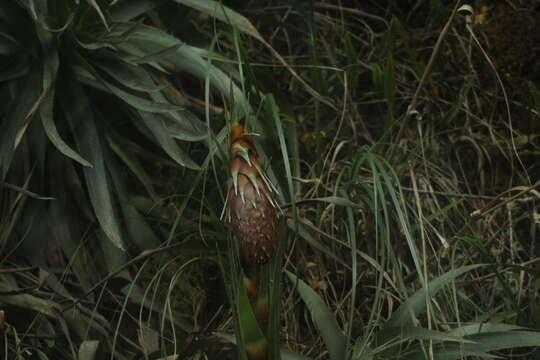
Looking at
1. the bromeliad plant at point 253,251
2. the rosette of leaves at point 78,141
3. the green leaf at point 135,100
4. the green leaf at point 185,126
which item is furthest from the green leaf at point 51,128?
the bromeliad plant at point 253,251

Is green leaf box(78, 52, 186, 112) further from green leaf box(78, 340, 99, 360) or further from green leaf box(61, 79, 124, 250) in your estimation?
green leaf box(78, 340, 99, 360)

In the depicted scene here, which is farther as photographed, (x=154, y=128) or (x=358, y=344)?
(x=154, y=128)

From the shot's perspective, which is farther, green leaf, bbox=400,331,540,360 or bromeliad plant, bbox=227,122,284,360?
green leaf, bbox=400,331,540,360

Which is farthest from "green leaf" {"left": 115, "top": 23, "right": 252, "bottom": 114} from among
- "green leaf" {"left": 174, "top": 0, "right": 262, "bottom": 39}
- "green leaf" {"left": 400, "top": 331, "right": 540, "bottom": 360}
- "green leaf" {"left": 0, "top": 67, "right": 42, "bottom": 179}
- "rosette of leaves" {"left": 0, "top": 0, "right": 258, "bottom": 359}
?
"green leaf" {"left": 400, "top": 331, "right": 540, "bottom": 360}

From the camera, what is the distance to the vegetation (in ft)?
5.46

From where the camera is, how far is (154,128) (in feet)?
6.24

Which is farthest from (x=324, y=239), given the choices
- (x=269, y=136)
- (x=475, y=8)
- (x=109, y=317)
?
(x=475, y=8)

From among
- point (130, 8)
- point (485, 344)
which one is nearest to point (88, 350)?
point (485, 344)

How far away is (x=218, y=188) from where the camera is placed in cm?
159

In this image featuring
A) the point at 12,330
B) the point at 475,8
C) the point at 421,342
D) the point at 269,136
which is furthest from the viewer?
the point at 475,8

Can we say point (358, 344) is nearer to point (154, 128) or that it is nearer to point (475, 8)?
point (154, 128)

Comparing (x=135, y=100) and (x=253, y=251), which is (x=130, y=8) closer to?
(x=135, y=100)

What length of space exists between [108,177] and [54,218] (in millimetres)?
167

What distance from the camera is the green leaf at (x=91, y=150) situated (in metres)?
1.82
